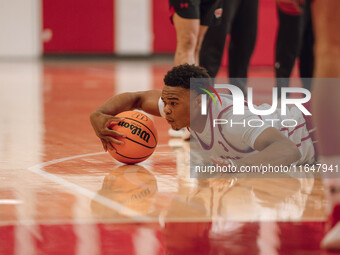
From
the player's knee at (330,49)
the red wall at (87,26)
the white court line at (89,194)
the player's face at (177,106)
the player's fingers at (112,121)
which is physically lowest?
the red wall at (87,26)

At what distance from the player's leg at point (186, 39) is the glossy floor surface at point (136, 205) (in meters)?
0.61

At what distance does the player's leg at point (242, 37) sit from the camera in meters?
6.41

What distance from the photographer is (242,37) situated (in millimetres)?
6457

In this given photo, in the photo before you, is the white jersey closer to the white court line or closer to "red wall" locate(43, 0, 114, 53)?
the white court line

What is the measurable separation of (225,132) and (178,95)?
32 centimetres

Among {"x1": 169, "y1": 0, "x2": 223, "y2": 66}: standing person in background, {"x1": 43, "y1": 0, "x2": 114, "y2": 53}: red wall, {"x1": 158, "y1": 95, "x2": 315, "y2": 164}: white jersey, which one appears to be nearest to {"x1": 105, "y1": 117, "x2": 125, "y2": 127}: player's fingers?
{"x1": 158, "y1": 95, "x2": 315, "y2": 164}: white jersey

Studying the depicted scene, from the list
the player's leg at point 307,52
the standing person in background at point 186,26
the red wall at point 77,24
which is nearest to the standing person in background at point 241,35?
the standing person in background at point 186,26

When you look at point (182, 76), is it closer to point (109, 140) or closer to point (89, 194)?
point (109, 140)

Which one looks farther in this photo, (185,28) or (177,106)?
(185,28)

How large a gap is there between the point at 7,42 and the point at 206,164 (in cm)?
1502

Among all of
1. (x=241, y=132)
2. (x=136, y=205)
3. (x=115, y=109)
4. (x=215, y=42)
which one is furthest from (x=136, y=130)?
(x=215, y=42)

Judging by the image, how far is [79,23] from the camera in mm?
17562

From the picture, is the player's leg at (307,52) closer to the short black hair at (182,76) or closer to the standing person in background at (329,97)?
the short black hair at (182,76)

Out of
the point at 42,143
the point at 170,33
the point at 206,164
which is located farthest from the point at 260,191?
the point at 170,33
